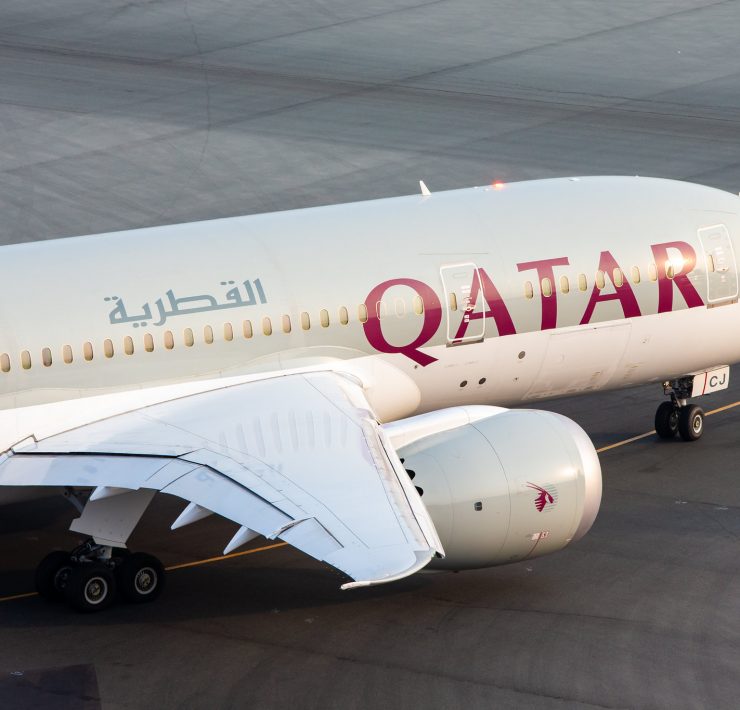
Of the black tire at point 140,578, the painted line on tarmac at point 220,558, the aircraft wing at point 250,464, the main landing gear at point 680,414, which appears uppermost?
the aircraft wing at point 250,464

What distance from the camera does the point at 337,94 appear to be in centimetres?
5497

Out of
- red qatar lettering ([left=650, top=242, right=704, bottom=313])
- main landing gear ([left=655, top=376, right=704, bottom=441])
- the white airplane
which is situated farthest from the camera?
main landing gear ([left=655, top=376, right=704, bottom=441])

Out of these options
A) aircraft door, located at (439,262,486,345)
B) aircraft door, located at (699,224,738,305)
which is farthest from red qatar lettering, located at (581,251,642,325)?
aircraft door, located at (439,262,486,345)

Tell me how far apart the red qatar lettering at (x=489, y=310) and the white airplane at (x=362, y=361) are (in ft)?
0.12

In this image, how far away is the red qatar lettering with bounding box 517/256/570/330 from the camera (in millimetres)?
25625

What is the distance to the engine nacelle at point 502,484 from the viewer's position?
20.5m

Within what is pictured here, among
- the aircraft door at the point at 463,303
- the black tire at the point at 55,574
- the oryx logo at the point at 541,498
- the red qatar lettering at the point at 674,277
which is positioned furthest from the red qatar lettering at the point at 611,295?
the black tire at the point at 55,574

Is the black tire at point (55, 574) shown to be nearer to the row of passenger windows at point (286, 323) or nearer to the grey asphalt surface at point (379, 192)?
the grey asphalt surface at point (379, 192)

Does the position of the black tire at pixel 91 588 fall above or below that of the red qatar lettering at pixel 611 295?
below

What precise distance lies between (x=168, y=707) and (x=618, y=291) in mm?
12210

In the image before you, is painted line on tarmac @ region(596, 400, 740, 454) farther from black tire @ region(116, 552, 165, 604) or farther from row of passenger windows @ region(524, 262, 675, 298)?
black tire @ region(116, 552, 165, 604)

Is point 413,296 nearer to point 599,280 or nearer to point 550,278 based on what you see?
point 550,278

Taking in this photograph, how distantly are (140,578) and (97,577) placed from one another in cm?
69

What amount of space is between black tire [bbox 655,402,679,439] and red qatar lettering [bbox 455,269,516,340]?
544cm
